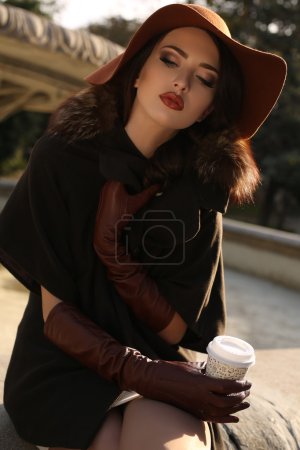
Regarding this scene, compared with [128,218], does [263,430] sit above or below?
below

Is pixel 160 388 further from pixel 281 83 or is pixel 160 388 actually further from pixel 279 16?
pixel 279 16

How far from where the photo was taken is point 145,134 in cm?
217

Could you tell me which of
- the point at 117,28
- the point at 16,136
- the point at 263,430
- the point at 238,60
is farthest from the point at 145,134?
the point at 117,28

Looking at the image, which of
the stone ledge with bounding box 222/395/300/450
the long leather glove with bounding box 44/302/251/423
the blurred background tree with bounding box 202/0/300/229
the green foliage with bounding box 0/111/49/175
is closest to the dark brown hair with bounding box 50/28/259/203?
the long leather glove with bounding box 44/302/251/423

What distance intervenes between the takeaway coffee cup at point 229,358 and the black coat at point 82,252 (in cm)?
36

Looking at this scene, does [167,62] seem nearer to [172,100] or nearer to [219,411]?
[172,100]

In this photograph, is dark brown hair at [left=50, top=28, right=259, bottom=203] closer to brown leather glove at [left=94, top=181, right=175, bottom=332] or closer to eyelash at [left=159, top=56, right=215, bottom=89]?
eyelash at [left=159, top=56, right=215, bottom=89]

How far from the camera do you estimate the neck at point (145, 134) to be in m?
2.16

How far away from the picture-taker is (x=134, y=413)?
1.77 metres

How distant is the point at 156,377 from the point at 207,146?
Result: 90cm

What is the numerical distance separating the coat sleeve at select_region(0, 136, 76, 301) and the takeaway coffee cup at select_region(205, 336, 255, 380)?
1.86ft

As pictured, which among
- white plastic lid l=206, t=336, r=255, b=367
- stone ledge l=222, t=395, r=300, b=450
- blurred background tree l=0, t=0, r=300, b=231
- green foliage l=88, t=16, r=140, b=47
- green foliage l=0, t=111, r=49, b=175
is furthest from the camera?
green foliage l=88, t=16, r=140, b=47

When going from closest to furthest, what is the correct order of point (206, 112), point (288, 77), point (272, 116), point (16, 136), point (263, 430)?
point (206, 112)
point (263, 430)
point (16, 136)
point (288, 77)
point (272, 116)

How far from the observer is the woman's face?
2.08m
